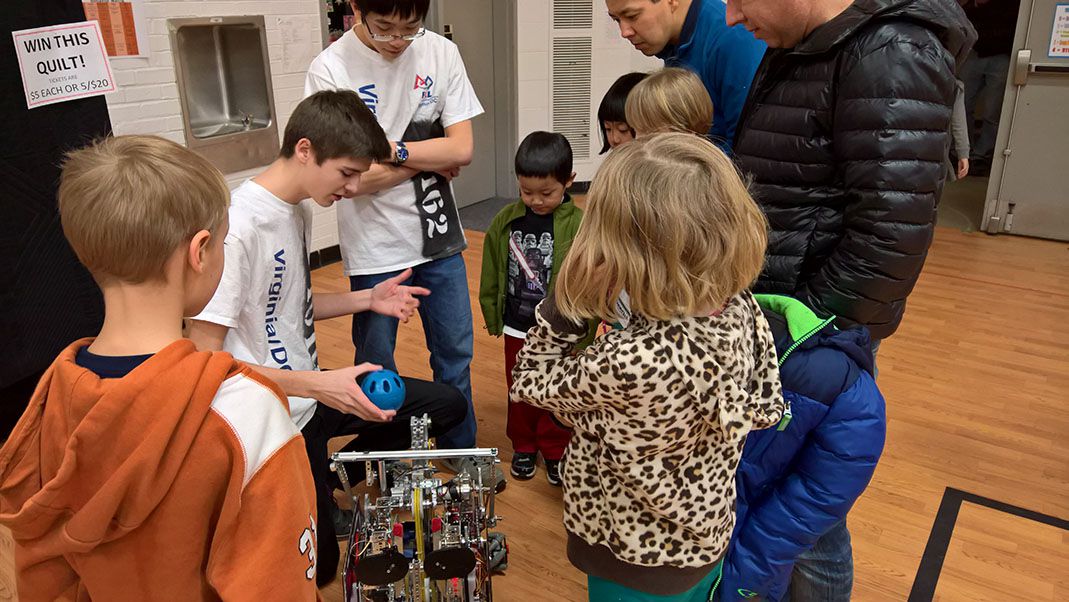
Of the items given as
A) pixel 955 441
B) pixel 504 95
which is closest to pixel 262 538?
pixel 955 441

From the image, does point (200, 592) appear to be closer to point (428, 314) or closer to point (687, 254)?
point (687, 254)

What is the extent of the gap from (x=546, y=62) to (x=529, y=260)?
3.78 meters

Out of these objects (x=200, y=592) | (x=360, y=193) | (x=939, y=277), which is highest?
(x=360, y=193)

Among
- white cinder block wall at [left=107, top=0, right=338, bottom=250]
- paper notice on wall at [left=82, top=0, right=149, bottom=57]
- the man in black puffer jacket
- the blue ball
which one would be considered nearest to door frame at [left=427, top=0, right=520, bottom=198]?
white cinder block wall at [left=107, top=0, right=338, bottom=250]

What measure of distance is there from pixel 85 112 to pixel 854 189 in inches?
93.4

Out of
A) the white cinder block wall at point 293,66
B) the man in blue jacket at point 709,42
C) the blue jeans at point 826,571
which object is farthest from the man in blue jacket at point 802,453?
the white cinder block wall at point 293,66

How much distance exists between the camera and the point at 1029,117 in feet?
16.3

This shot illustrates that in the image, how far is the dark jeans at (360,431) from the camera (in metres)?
2.12

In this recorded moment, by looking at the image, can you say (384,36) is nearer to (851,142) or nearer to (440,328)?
(440,328)

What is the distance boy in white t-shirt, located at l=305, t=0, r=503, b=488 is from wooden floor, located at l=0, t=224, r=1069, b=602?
598 millimetres

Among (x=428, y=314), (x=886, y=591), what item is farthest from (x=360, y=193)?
(x=886, y=591)

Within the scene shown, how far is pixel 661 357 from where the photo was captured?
1.22m

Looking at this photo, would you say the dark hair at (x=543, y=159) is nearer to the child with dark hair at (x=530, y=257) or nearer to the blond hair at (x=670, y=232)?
the child with dark hair at (x=530, y=257)

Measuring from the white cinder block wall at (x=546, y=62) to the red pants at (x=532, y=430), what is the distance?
3675 mm
